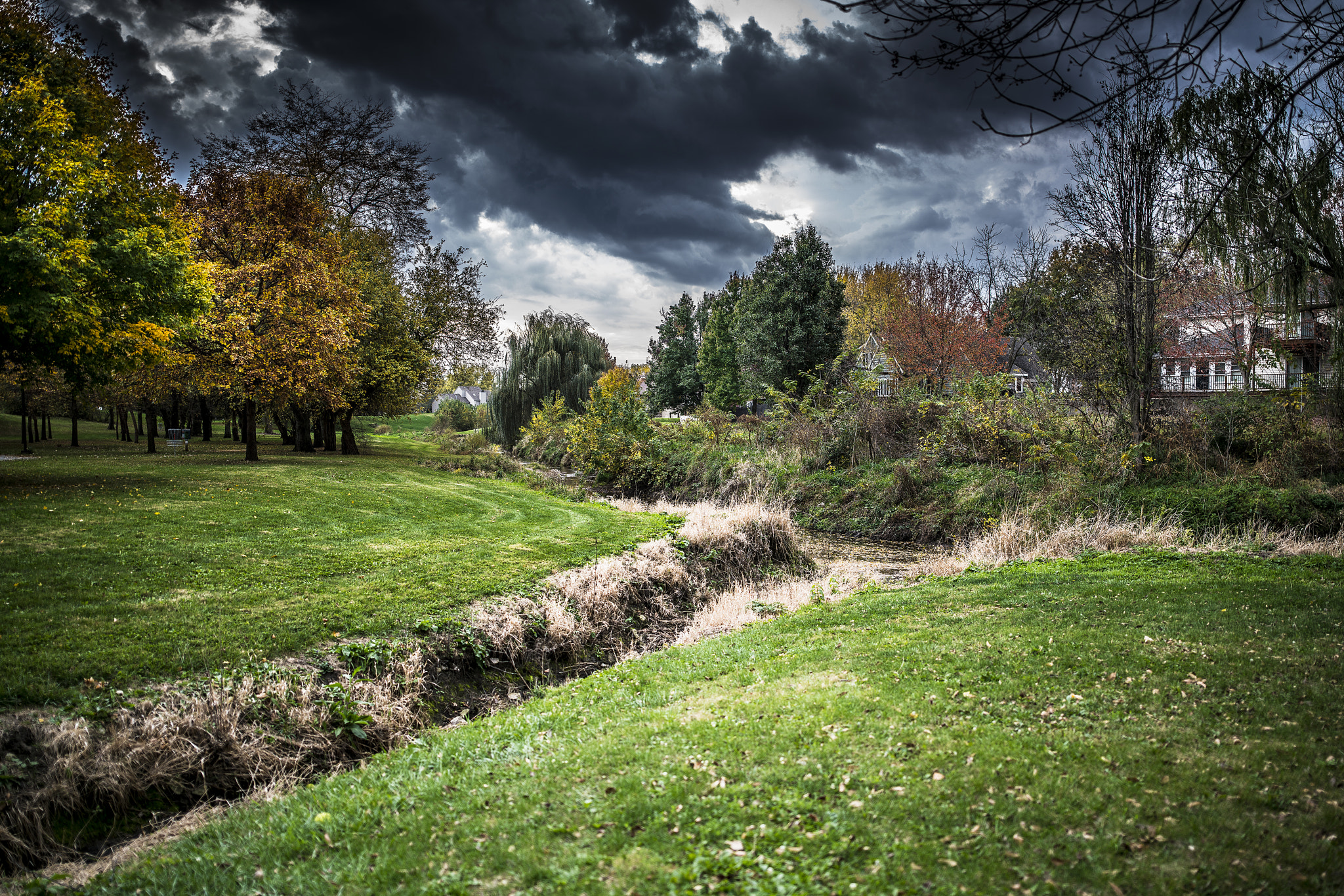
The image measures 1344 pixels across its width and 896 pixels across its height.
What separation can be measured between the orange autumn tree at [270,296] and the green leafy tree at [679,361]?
35540 millimetres

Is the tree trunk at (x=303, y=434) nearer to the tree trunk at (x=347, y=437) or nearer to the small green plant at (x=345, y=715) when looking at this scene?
the tree trunk at (x=347, y=437)

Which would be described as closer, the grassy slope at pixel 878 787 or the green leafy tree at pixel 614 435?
the grassy slope at pixel 878 787

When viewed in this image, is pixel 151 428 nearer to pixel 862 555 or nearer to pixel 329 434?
pixel 329 434

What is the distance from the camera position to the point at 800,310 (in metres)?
31.2

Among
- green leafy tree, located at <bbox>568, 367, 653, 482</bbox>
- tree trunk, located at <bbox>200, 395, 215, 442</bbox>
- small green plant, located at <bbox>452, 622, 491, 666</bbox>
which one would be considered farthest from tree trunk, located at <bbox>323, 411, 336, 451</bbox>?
small green plant, located at <bbox>452, 622, 491, 666</bbox>

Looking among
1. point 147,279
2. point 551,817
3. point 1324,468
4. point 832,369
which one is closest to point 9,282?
point 147,279

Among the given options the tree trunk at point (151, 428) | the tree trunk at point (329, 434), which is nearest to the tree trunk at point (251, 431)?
the tree trunk at point (151, 428)

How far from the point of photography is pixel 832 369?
21953 millimetres

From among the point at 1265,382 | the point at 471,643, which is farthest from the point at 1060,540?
the point at 471,643

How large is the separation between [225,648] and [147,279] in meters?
10.5

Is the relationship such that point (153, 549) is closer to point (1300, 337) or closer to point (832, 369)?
point (832, 369)

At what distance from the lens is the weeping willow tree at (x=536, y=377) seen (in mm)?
30688

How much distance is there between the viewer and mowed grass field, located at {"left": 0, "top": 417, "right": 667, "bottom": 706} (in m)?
5.61

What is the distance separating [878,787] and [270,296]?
2138 cm
